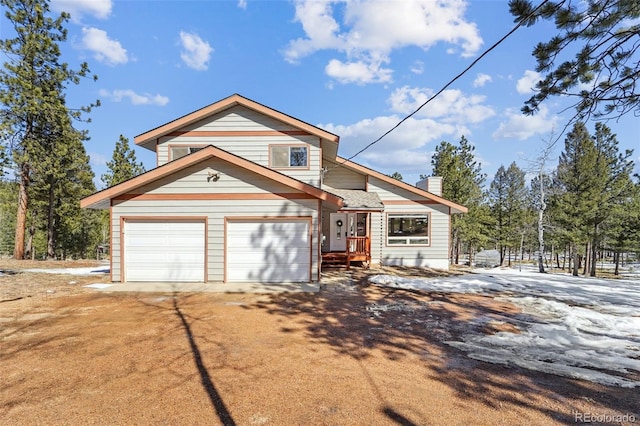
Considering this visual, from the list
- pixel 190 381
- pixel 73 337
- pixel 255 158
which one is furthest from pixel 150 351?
pixel 255 158

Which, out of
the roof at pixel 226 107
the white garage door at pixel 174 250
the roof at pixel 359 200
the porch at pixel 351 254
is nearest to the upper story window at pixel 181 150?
the roof at pixel 226 107

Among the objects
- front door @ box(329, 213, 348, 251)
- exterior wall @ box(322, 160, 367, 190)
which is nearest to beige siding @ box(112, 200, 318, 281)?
front door @ box(329, 213, 348, 251)

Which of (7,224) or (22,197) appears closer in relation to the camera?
(22,197)

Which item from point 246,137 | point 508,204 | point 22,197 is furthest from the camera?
point 508,204

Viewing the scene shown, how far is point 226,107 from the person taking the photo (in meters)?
12.6

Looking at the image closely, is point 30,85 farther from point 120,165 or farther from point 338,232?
point 338,232

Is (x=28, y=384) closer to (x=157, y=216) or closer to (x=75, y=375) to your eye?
(x=75, y=375)

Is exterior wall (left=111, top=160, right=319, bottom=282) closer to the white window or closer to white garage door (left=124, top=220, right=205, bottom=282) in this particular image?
white garage door (left=124, top=220, right=205, bottom=282)

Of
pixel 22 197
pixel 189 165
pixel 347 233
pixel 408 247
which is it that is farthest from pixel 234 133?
pixel 22 197

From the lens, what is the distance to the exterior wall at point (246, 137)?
1281 centimetres

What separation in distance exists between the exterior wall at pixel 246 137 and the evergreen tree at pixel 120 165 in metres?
11.2

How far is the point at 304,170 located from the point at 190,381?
9.90m

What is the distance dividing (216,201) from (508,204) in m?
30.6

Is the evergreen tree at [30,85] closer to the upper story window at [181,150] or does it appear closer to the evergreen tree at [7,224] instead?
the upper story window at [181,150]
